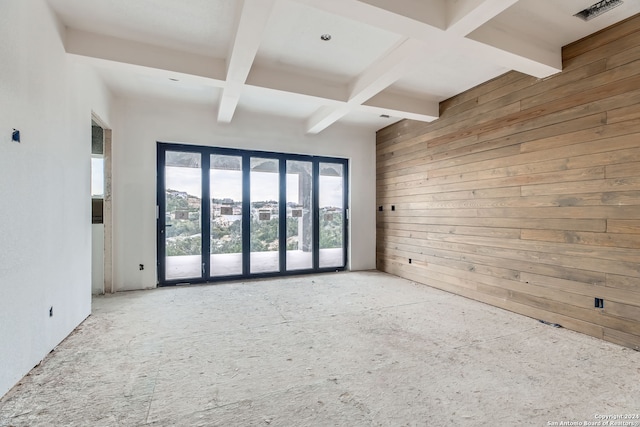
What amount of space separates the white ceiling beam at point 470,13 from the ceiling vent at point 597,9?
946 mm

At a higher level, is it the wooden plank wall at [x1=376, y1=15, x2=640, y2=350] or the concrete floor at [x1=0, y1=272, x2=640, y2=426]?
the wooden plank wall at [x1=376, y1=15, x2=640, y2=350]

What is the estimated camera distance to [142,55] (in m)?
3.10

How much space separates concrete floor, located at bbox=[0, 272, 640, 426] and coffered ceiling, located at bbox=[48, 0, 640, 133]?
2803 millimetres

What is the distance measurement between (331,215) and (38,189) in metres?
4.54

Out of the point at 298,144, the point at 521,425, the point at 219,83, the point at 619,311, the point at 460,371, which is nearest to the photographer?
the point at 521,425

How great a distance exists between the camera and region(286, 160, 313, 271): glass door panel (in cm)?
571

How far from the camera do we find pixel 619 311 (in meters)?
2.72

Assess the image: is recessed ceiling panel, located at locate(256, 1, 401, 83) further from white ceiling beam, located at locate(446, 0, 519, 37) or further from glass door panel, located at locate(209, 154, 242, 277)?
glass door panel, located at locate(209, 154, 242, 277)

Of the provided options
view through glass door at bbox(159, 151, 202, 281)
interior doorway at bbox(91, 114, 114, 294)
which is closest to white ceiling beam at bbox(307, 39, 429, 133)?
view through glass door at bbox(159, 151, 202, 281)

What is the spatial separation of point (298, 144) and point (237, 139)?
1.16 m

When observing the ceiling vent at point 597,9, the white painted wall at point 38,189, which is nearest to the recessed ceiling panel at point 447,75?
the ceiling vent at point 597,9

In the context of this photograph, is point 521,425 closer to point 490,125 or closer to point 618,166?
point 618,166

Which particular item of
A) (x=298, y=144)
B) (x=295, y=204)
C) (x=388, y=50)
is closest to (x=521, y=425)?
(x=388, y=50)

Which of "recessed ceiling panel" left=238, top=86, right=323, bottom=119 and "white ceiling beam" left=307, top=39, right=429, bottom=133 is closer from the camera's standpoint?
"white ceiling beam" left=307, top=39, right=429, bottom=133
